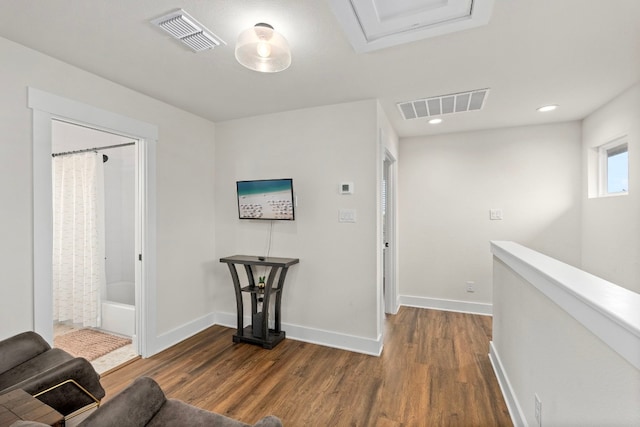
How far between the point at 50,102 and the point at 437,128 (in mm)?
3839

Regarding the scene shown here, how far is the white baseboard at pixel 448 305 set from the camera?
155 inches

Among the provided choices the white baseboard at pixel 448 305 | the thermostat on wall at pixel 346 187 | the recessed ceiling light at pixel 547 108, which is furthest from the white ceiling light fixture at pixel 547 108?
the white baseboard at pixel 448 305

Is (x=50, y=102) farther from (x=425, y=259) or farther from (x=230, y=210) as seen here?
(x=425, y=259)

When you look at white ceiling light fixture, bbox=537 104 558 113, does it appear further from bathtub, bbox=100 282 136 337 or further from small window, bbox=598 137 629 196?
bathtub, bbox=100 282 136 337

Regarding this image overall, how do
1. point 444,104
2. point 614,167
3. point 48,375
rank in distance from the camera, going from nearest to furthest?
point 48,375 < point 444,104 < point 614,167

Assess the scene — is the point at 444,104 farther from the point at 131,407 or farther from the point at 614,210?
the point at 131,407

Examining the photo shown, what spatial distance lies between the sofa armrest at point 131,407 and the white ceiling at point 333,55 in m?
1.87

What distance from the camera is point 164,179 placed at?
3029 millimetres

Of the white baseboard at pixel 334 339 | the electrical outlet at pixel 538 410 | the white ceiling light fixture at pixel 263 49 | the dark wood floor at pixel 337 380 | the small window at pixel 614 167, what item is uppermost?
the white ceiling light fixture at pixel 263 49

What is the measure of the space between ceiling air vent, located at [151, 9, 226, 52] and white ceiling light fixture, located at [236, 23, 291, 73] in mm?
272

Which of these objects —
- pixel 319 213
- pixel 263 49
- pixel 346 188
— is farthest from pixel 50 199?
pixel 346 188

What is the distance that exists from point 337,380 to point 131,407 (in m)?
1.61

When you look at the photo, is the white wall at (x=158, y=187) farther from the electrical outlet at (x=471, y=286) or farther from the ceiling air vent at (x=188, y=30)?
the electrical outlet at (x=471, y=286)

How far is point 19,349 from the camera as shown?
1720 mm
